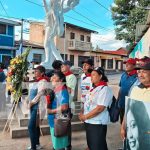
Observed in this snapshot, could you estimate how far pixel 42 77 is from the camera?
5090mm

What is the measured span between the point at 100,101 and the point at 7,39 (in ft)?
81.0

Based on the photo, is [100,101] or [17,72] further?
[17,72]

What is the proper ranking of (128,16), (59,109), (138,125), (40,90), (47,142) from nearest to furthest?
(138,125)
(59,109)
(40,90)
(47,142)
(128,16)

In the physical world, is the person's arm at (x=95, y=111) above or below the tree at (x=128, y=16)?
below

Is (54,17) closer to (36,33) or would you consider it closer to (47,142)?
(47,142)

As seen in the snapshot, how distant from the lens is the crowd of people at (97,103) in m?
2.86

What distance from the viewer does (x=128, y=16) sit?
18359mm

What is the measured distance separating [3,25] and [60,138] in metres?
24.1

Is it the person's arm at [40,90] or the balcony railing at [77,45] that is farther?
the balcony railing at [77,45]

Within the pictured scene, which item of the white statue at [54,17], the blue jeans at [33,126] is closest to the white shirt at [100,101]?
the blue jeans at [33,126]

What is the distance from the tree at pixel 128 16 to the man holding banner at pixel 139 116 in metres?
14.3

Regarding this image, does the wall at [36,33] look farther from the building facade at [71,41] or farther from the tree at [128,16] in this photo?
the tree at [128,16]

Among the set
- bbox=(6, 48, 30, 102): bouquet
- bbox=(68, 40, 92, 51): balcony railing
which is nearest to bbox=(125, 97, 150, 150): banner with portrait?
bbox=(6, 48, 30, 102): bouquet

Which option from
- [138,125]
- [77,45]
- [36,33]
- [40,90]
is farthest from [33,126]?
[77,45]
